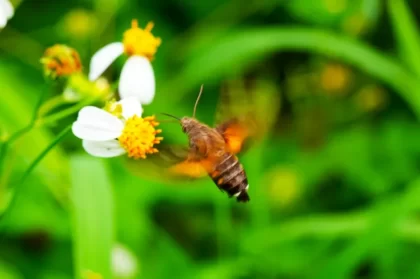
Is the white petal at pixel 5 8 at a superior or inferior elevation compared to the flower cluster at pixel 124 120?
superior

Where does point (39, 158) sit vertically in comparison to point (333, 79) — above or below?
below

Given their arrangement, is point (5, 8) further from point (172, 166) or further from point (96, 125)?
point (172, 166)

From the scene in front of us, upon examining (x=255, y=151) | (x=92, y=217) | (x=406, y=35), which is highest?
(x=406, y=35)

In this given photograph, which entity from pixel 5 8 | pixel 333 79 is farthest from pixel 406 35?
pixel 5 8

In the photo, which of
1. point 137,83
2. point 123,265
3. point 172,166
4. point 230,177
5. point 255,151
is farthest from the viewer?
point 255,151

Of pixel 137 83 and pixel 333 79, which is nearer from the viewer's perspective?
pixel 137 83

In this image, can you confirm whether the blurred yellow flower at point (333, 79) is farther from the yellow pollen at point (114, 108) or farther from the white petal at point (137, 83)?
the yellow pollen at point (114, 108)

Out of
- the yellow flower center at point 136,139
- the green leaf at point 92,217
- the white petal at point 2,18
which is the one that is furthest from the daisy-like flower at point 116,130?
the green leaf at point 92,217

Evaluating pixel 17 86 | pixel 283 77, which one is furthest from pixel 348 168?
pixel 17 86
